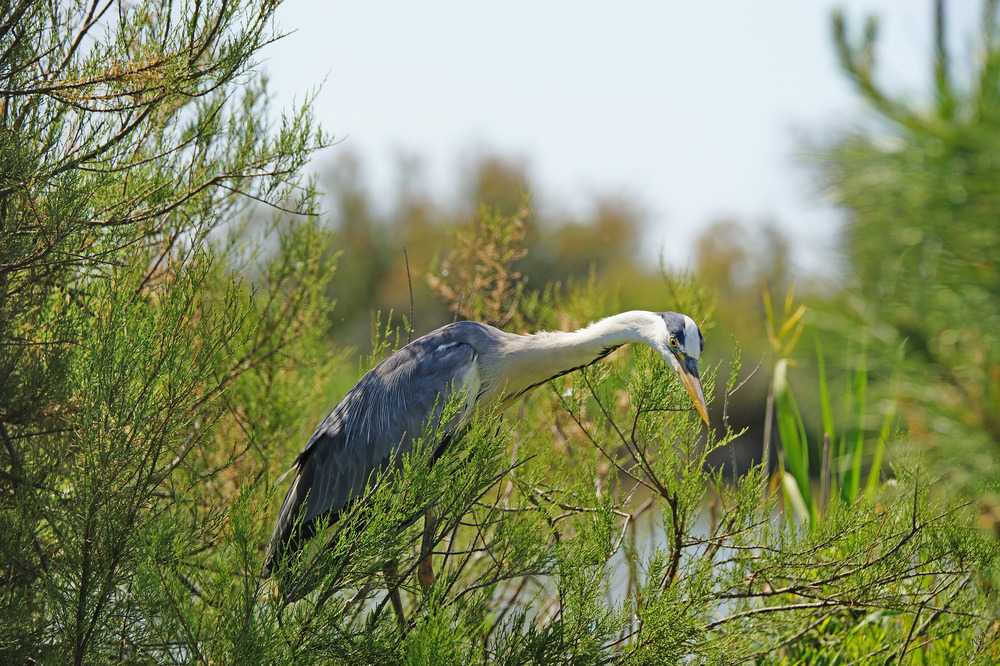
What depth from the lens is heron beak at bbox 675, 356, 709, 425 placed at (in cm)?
269

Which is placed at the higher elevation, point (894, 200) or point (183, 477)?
point (894, 200)

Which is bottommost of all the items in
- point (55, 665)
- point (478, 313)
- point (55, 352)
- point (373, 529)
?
point (55, 665)

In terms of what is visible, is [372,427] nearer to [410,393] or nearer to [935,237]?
[410,393]

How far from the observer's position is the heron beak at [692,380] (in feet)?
8.81

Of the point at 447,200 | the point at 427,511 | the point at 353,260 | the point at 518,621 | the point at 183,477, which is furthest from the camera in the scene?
the point at 447,200

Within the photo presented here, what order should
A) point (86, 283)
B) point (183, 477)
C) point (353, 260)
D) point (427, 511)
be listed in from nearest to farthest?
point (427, 511) → point (86, 283) → point (183, 477) → point (353, 260)

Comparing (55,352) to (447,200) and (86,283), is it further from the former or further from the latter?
(447,200)

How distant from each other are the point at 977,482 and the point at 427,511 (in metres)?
1.67

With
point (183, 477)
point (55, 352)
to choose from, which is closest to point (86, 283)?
point (55, 352)

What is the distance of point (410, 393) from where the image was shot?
3.43 m

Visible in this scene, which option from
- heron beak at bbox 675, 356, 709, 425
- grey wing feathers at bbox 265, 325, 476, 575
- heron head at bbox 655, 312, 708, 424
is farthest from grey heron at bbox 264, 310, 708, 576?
heron beak at bbox 675, 356, 709, 425

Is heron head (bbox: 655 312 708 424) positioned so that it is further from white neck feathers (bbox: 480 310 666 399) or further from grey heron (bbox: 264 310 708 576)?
grey heron (bbox: 264 310 708 576)

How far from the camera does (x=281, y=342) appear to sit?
13.0 feet

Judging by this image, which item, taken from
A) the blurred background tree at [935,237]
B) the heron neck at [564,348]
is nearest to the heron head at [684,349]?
the heron neck at [564,348]
